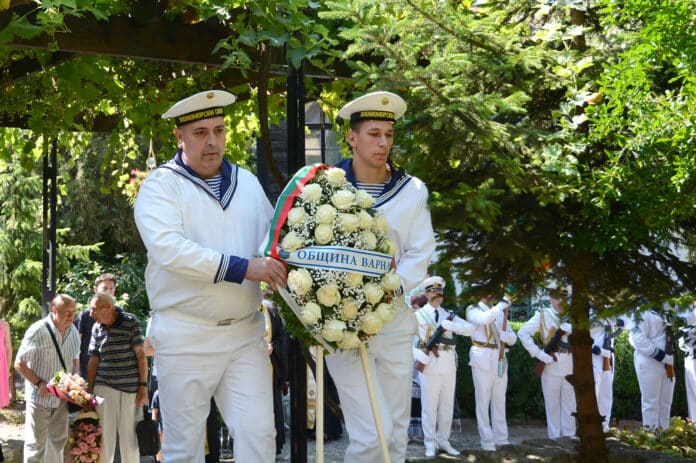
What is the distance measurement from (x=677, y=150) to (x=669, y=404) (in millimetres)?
8056

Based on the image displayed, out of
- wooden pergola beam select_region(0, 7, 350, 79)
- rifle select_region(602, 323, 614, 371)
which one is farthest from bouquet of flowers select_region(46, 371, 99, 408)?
rifle select_region(602, 323, 614, 371)

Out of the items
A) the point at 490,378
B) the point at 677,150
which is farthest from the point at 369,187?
the point at 490,378

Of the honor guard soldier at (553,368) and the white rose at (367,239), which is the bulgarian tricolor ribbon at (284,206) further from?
the honor guard soldier at (553,368)

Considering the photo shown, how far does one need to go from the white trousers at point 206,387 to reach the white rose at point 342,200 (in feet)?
2.32

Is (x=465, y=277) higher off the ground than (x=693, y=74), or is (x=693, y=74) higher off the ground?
(x=693, y=74)

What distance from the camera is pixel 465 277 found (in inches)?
248

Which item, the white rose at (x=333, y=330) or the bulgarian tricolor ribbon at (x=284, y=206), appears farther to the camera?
the bulgarian tricolor ribbon at (x=284, y=206)

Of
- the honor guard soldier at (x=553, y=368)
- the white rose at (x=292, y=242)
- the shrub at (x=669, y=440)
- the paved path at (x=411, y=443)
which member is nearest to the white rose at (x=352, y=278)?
the white rose at (x=292, y=242)

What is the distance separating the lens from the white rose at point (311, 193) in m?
4.54

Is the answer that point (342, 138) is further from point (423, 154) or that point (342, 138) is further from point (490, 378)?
point (490, 378)

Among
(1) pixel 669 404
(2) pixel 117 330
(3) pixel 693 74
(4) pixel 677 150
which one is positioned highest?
(3) pixel 693 74

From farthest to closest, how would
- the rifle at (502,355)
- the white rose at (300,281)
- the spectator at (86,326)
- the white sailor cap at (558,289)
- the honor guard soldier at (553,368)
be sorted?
the honor guard soldier at (553,368) < the rifle at (502,355) < the spectator at (86,326) < the white sailor cap at (558,289) < the white rose at (300,281)

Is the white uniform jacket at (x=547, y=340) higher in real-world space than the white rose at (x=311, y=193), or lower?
lower

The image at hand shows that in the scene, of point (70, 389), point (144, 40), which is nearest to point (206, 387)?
point (144, 40)
